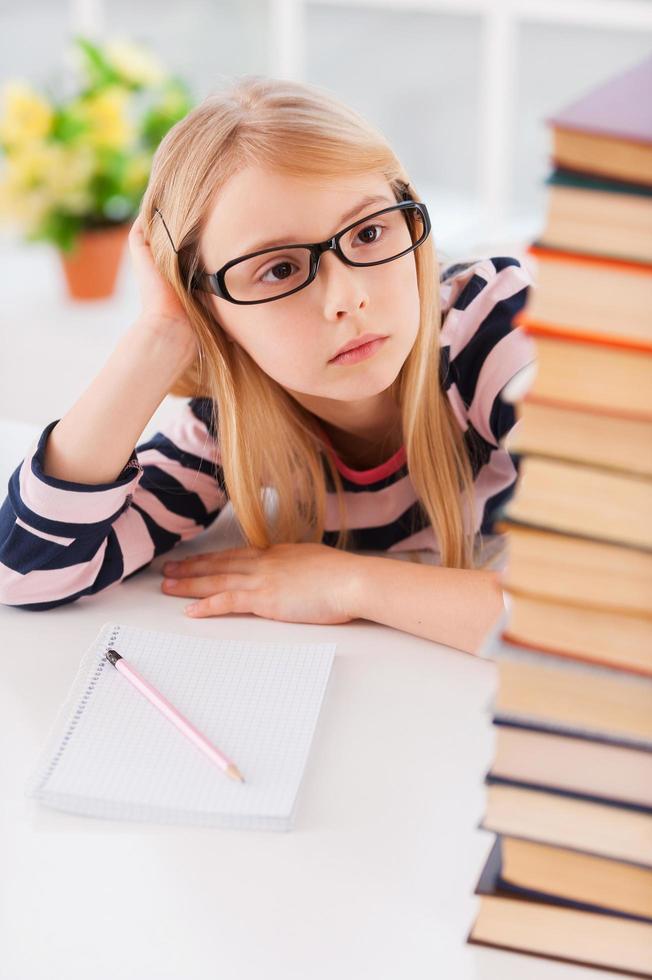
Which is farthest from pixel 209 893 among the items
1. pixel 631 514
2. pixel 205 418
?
pixel 205 418

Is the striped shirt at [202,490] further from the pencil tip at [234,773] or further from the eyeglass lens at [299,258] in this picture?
the pencil tip at [234,773]

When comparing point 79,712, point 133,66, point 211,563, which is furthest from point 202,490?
point 133,66

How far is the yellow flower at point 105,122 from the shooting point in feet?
8.29

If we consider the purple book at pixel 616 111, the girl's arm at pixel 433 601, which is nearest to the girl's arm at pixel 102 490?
the girl's arm at pixel 433 601

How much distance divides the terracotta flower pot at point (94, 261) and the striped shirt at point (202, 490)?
1547mm

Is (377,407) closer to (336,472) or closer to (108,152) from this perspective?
(336,472)

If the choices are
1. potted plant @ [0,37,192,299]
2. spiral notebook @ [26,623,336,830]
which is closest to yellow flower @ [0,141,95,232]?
potted plant @ [0,37,192,299]

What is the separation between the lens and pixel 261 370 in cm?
117

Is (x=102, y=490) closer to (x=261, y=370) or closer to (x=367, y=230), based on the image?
(x=261, y=370)

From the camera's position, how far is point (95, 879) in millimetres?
706

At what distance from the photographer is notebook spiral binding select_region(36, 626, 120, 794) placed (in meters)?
0.79

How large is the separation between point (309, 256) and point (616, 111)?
502 millimetres

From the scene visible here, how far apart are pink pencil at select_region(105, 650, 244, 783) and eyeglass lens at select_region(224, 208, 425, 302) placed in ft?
1.10

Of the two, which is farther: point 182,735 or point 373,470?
point 373,470
